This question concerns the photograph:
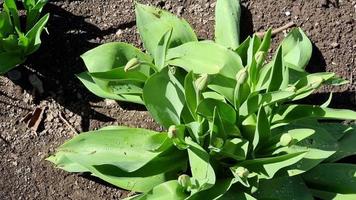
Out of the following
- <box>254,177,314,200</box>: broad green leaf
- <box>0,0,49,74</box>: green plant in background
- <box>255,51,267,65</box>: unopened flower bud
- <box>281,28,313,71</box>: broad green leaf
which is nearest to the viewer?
<box>255,51,267,65</box>: unopened flower bud

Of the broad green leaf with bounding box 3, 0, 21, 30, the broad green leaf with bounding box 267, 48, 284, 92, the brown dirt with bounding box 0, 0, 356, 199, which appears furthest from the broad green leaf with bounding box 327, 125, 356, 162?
the broad green leaf with bounding box 3, 0, 21, 30

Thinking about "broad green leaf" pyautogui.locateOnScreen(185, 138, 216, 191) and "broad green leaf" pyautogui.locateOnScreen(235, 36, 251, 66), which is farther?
"broad green leaf" pyautogui.locateOnScreen(235, 36, 251, 66)

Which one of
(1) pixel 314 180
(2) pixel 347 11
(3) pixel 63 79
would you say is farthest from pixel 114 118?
(2) pixel 347 11

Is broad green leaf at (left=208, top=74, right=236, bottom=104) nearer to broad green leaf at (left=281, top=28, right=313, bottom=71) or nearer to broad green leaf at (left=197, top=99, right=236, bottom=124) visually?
broad green leaf at (left=197, top=99, right=236, bottom=124)

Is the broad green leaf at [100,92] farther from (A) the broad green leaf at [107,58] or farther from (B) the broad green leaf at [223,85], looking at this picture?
(B) the broad green leaf at [223,85]

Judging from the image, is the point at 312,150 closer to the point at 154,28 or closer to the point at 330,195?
the point at 330,195

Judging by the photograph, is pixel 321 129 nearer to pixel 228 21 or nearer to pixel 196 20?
pixel 228 21

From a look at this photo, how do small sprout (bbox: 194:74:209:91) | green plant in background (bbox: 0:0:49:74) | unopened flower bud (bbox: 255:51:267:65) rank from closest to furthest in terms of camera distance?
small sprout (bbox: 194:74:209:91)
unopened flower bud (bbox: 255:51:267:65)
green plant in background (bbox: 0:0:49:74)

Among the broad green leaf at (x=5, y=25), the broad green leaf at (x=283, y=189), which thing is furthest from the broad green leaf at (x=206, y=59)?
the broad green leaf at (x=5, y=25)
